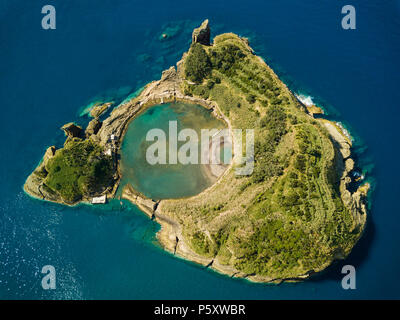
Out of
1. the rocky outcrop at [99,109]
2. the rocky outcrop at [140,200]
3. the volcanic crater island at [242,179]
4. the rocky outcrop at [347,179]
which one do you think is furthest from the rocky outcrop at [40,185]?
the rocky outcrop at [347,179]

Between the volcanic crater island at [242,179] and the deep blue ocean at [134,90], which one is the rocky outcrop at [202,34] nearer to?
the volcanic crater island at [242,179]

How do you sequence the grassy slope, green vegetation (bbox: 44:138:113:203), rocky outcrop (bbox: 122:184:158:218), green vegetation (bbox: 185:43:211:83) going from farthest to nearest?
green vegetation (bbox: 185:43:211:83)
rocky outcrop (bbox: 122:184:158:218)
green vegetation (bbox: 44:138:113:203)
the grassy slope

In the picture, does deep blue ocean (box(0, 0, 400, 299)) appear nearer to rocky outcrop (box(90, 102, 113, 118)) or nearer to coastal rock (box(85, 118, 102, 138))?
rocky outcrop (box(90, 102, 113, 118))

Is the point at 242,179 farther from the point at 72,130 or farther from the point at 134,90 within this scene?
the point at 72,130

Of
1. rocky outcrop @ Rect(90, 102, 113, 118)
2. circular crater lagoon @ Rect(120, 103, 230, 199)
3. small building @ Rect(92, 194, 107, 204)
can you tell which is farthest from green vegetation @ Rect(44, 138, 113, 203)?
rocky outcrop @ Rect(90, 102, 113, 118)

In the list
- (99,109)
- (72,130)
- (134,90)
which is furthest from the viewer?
(134,90)

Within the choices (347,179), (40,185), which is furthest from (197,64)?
(40,185)
